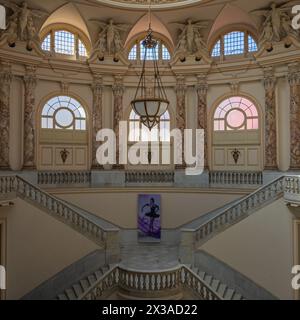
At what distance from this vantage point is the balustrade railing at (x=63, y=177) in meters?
15.0

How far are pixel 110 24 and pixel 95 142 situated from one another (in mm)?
5382

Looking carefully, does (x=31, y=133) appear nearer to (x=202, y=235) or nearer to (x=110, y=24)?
(x=110, y=24)

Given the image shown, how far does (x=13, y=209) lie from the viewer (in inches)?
449

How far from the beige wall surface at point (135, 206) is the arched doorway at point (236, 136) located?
1.72m

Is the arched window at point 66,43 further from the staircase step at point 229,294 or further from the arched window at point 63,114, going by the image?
the staircase step at point 229,294

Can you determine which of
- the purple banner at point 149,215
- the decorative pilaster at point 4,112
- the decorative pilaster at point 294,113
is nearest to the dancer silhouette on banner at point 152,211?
the purple banner at point 149,215

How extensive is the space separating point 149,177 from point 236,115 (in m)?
4.84

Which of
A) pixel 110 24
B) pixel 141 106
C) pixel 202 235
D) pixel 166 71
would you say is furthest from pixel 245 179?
pixel 110 24

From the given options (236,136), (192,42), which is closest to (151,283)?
(236,136)

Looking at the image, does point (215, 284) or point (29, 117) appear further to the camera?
point (29, 117)

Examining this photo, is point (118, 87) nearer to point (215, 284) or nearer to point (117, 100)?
point (117, 100)

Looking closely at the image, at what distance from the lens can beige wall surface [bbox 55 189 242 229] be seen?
51.5ft

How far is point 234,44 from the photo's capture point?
16672 millimetres

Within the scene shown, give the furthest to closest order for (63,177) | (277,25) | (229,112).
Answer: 1. (229,112)
2. (63,177)
3. (277,25)
